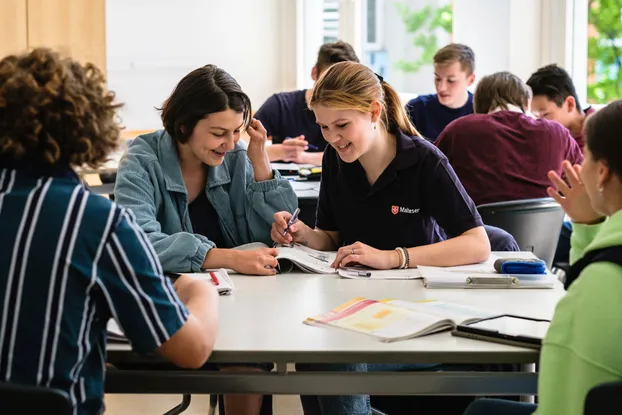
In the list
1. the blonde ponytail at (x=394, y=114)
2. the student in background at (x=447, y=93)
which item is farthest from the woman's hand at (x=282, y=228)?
the student in background at (x=447, y=93)

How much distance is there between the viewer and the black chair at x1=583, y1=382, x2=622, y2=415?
1.22m

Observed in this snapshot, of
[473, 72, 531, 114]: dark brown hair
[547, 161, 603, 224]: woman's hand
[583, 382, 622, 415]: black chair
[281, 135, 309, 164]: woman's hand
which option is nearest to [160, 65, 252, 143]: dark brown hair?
[547, 161, 603, 224]: woman's hand

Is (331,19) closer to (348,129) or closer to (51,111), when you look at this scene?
(348,129)

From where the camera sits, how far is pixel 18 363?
1351 mm

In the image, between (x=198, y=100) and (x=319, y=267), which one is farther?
(x=198, y=100)

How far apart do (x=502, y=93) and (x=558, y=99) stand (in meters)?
0.69

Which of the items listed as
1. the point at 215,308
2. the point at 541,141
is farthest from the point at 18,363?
the point at 541,141

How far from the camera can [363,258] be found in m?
2.25

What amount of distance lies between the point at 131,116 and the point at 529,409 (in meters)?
4.50

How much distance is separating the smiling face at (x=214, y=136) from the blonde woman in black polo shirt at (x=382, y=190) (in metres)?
0.23

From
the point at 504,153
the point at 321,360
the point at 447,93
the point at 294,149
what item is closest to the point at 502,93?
the point at 504,153

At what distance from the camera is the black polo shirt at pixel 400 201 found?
2363 millimetres

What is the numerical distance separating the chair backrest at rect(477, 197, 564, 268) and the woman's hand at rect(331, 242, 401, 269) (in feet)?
2.61

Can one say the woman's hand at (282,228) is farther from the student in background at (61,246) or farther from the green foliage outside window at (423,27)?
the green foliage outside window at (423,27)
